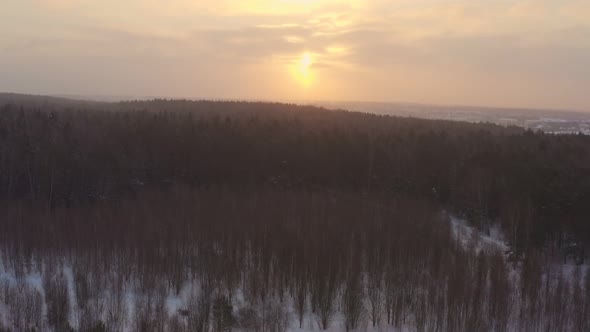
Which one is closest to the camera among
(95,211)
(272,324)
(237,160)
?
(272,324)

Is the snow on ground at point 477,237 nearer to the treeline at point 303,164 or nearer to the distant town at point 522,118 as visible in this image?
the treeline at point 303,164

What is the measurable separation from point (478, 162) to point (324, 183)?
7.88 m

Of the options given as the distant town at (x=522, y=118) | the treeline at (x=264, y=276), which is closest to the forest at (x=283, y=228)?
the treeline at (x=264, y=276)

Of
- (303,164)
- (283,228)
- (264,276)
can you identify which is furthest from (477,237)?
(303,164)

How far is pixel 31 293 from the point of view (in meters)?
11.7

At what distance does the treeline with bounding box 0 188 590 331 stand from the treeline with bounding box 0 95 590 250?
390 centimetres

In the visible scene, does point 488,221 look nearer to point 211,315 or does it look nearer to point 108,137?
point 211,315

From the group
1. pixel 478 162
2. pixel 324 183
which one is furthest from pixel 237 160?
pixel 478 162

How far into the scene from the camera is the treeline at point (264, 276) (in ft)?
36.3

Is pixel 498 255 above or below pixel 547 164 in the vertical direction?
below

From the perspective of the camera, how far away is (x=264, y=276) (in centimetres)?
1319

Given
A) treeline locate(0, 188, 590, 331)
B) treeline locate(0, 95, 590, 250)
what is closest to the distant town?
treeline locate(0, 95, 590, 250)

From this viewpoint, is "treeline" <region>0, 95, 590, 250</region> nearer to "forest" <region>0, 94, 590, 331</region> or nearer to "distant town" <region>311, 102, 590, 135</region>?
"forest" <region>0, 94, 590, 331</region>

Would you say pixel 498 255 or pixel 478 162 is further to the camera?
pixel 478 162
